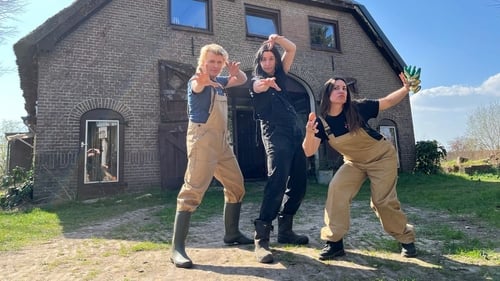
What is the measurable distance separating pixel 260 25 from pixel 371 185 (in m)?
9.04

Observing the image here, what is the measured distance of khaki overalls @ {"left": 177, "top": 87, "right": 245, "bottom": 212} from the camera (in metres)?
2.62

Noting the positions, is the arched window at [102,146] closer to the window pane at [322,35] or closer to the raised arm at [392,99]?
the raised arm at [392,99]

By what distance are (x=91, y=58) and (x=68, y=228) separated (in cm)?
479

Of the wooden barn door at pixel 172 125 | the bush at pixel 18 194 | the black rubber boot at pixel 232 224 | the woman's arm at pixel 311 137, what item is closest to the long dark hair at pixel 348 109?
the woman's arm at pixel 311 137

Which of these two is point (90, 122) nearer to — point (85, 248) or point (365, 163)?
point (85, 248)

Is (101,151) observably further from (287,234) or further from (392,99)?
(392,99)

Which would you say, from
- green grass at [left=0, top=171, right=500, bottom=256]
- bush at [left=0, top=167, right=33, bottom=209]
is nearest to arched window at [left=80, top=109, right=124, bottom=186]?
green grass at [left=0, top=171, right=500, bottom=256]

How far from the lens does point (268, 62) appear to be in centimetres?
302

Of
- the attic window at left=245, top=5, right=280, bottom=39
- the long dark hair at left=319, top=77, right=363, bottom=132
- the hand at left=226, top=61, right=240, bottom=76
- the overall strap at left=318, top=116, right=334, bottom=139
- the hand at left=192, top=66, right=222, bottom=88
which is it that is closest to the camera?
the hand at left=192, top=66, right=222, bottom=88

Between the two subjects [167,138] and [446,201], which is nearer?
[446,201]

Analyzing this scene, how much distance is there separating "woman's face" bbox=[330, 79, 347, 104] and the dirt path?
51.3 inches

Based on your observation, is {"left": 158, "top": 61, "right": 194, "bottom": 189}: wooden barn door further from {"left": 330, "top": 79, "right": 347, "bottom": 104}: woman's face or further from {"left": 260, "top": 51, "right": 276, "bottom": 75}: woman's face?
{"left": 330, "top": 79, "right": 347, "bottom": 104}: woman's face

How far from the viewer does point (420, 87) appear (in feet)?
9.53

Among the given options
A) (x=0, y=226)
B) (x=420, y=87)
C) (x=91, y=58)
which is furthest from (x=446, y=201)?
(x=91, y=58)
